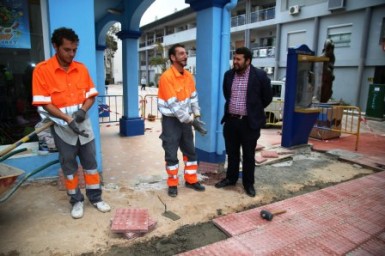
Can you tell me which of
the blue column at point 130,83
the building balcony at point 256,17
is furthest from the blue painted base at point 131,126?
the building balcony at point 256,17

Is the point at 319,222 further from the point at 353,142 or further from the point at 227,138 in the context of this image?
the point at 353,142

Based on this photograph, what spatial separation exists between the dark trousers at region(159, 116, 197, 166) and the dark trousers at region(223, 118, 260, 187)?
58 centimetres

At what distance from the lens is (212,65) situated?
4625 mm

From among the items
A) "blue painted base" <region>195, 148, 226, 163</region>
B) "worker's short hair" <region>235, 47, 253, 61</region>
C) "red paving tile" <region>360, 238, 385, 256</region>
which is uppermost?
"worker's short hair" <region>235, 47, 253, 61</region>

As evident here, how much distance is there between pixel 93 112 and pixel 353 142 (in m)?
6.95

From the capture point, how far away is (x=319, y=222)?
11.1 feet

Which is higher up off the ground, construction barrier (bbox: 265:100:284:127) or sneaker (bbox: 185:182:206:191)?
construction barrier (bbox: 265:100:284:127)

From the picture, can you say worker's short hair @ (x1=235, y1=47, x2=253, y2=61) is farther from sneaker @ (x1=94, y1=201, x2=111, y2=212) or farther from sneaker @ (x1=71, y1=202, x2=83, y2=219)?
sneaker @ (x1=71, y1=202, x2=83, y2=219)

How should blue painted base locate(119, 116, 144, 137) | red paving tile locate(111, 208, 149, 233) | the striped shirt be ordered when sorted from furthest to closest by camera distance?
blue painted base locate(119, 116, 144, 137)
the striped shirt
red paving tile locate(111, 208, 149, 233)

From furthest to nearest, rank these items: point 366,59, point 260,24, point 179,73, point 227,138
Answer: point 260,24 < point 366,59 < point 227,138 < point 179,73

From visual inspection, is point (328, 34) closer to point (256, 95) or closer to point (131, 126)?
point (131, 126)

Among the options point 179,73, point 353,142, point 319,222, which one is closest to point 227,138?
point 179,73

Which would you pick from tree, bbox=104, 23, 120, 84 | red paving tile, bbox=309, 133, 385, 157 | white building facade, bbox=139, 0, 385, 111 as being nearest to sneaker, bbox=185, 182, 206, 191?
red paving tile, bbox=309, 133, 385, 157

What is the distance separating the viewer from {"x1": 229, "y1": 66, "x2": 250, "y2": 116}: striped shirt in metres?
3.89
